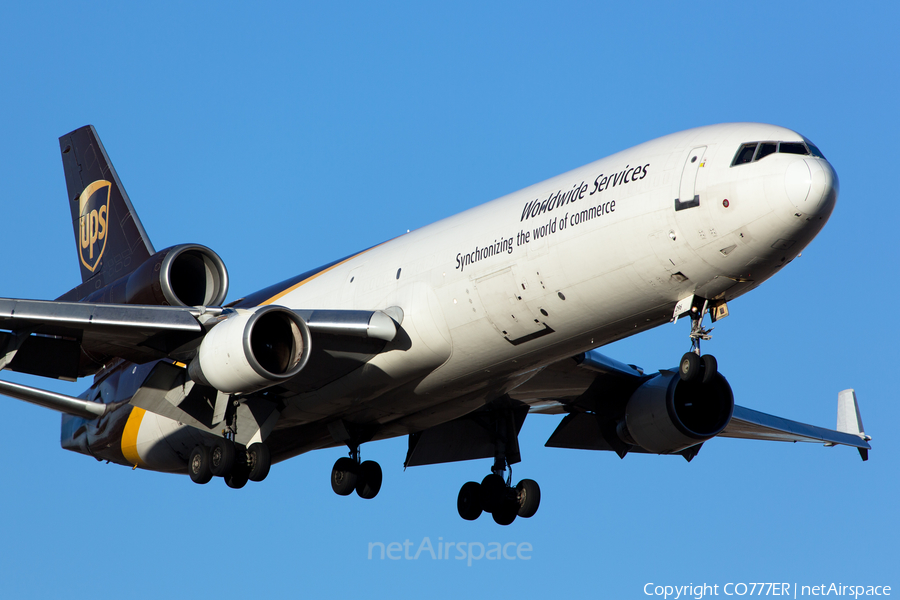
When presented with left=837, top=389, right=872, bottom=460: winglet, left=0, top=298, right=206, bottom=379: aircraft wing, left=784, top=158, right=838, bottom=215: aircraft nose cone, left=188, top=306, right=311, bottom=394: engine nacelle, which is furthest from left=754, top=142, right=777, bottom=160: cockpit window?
left=837, top=389, right=872, bottom=460: winglet

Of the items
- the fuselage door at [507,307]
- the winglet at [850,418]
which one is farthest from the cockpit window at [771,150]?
the winglet at [850,418]

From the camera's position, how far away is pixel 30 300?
2106 centimetres

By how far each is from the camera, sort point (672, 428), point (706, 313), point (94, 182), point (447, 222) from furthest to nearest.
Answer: point (94, 182) < point (672, 428) < point (447, 222) < point (706, 313)

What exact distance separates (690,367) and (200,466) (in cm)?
1051

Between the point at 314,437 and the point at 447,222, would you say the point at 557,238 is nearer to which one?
the point at 447,222

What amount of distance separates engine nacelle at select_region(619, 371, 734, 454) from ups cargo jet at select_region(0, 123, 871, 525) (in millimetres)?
58

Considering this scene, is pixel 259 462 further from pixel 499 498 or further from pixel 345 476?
pixel 499 498

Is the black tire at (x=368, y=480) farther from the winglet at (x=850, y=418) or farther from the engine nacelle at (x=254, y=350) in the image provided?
the winglet at (x=850, y=418)

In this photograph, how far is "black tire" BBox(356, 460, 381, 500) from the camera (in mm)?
25188

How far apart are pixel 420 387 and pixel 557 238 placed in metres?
4.67

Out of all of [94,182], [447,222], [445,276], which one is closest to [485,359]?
[445,276]

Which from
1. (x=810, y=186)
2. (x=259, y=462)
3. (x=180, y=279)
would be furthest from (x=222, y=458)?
(x=810, y=186)

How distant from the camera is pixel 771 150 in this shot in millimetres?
17359

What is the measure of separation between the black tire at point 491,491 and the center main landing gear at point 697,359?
8.76 m
